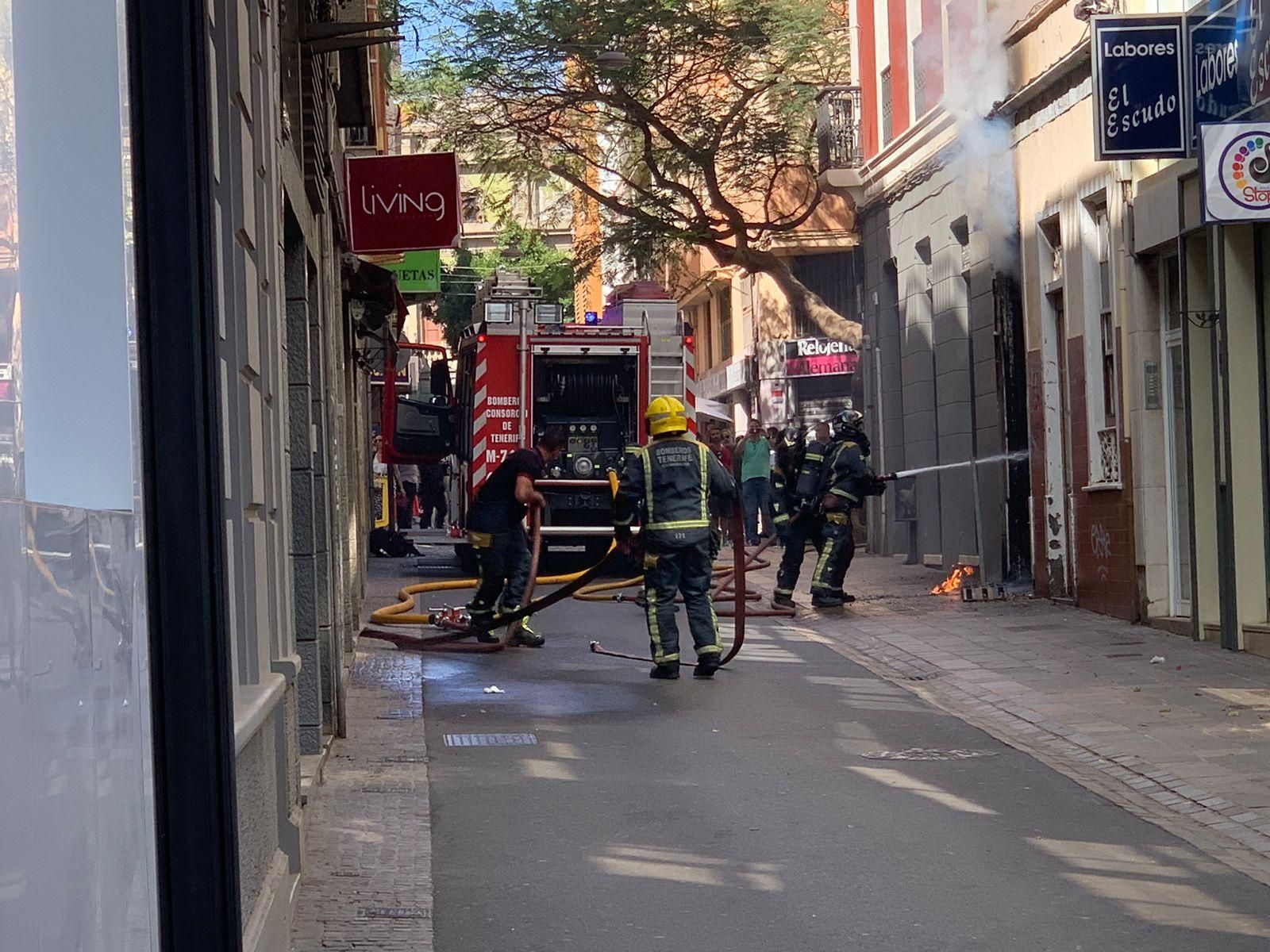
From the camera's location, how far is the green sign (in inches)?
806

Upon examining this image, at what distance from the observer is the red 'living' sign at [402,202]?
1250 cm

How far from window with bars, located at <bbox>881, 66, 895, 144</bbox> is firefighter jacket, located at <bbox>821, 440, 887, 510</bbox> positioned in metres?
8.53

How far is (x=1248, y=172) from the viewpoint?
445 inches

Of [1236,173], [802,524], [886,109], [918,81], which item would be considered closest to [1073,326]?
[802,524]

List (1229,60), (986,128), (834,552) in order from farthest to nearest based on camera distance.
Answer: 1. (986,128)
2. (834,552)
3. (1229,60)

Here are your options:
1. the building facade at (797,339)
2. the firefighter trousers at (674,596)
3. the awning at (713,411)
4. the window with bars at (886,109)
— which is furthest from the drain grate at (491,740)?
the awning at (713,411)

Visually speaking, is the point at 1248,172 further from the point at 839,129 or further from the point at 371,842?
the point at 839,129

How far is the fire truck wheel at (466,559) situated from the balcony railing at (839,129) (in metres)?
7.99

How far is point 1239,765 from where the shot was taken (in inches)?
324

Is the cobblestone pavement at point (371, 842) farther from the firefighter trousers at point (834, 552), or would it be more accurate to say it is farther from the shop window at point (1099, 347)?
the shop window at point (1099, 347)

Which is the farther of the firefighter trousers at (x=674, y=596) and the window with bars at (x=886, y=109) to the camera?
the window with bars at (x=886, y=109)

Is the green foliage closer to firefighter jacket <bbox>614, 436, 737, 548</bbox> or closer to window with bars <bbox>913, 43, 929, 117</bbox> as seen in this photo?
window with bars <bbox>913, 43, 929, 117</bbox>

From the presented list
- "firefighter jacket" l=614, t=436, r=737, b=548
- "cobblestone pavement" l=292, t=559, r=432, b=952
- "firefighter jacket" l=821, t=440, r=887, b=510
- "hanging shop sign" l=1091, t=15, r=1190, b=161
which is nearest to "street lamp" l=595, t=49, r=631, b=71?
"firefighter jacket" l=821, t=440, r=887, b=510

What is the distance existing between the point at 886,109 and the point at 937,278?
4100mm
